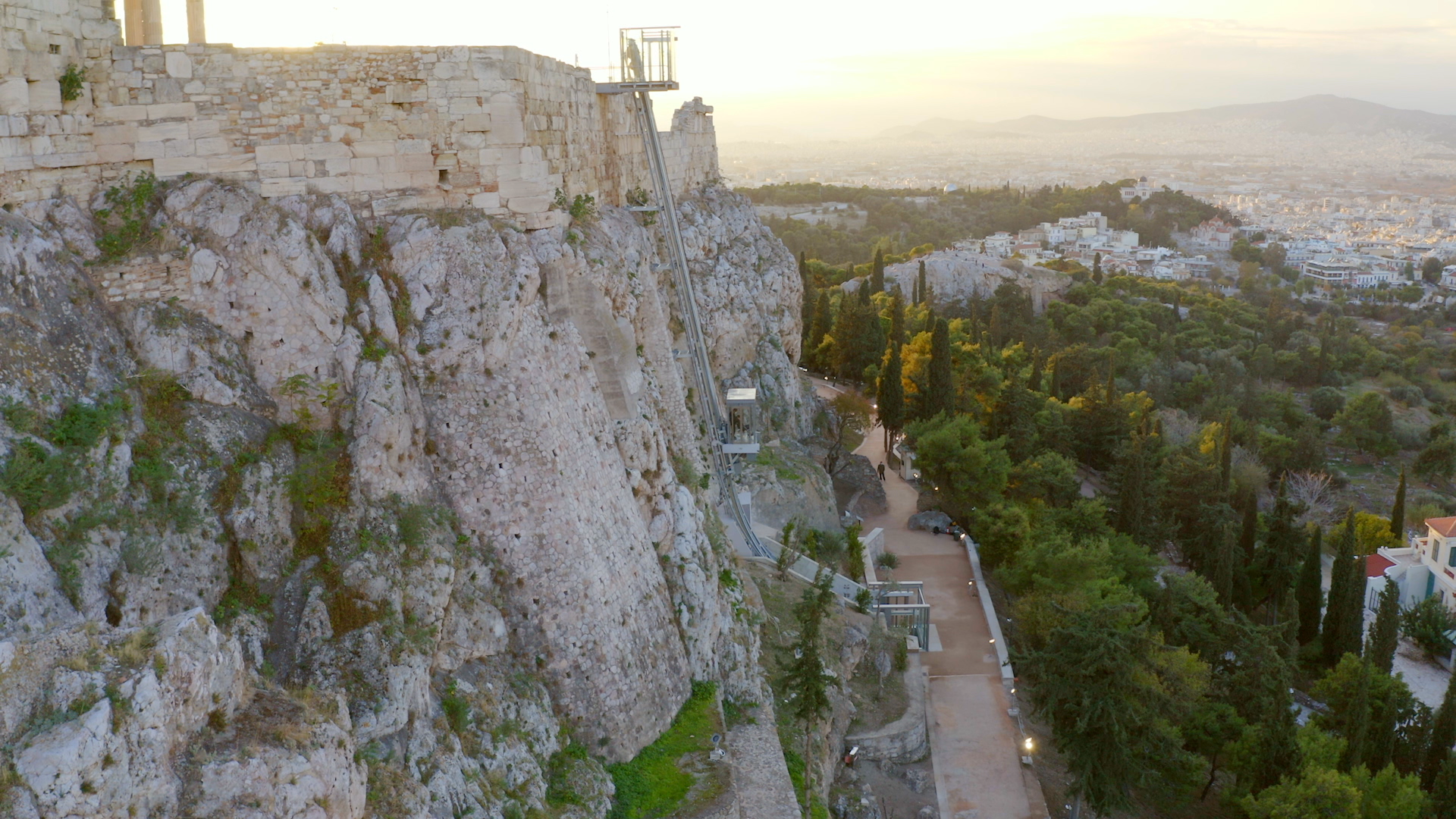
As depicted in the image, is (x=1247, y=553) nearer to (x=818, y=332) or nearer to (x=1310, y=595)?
(x=1310, y=595)

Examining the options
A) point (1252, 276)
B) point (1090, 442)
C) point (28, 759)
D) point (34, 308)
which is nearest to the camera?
point (28, 759)

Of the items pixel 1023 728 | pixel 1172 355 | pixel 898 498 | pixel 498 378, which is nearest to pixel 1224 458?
pixel 898 498

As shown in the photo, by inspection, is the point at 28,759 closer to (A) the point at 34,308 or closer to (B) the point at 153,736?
(B) the point at 153,736

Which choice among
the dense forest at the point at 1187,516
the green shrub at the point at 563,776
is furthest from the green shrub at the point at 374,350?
the dense forest at the point at 1187,516

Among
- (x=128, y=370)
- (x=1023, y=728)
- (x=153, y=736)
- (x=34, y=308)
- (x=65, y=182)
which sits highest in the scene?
(x=65, y=182)

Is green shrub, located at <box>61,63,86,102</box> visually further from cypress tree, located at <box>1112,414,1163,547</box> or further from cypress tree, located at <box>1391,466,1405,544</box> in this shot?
cypress tree, located at <box>1391,466,1405,544</box>

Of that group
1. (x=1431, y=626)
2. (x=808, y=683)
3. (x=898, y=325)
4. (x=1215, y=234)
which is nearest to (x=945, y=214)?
(x=1215, y=234)
